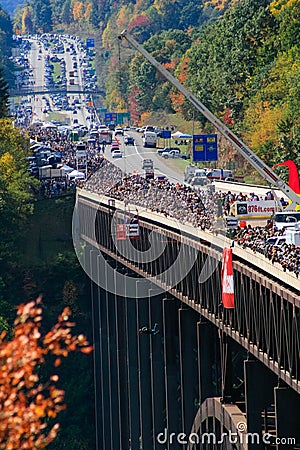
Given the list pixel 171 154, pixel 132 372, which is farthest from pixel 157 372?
pixel 171 154

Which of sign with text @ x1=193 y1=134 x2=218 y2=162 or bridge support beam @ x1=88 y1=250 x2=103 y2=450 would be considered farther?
sign with text @ x1=193 y1=134 x2=218 y2=162

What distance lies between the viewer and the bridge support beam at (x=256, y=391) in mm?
38625

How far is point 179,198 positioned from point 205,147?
29.6 meters

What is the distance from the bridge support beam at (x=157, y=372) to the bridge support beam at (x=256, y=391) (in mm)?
21304

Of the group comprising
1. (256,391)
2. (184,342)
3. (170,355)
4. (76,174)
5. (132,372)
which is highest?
(256,391)

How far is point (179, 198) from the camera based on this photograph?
6081 cm

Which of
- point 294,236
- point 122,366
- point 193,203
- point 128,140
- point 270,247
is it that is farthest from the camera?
point 128,140

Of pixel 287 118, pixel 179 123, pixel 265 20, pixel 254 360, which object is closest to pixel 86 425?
pixel 287 118

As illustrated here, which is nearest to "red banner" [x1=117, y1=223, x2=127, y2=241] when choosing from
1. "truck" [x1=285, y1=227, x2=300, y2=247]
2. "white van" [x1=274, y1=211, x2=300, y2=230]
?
"white van" [x1=274, y1=211, x2=300, y2=230]

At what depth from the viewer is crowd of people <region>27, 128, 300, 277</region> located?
38.8 meters

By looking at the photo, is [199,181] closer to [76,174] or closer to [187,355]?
[76,174]

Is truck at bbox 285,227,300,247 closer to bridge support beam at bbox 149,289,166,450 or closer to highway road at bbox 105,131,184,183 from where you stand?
bridge support beam at bbox 149,289,166,450

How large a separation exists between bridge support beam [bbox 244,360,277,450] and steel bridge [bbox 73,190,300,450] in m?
0.04

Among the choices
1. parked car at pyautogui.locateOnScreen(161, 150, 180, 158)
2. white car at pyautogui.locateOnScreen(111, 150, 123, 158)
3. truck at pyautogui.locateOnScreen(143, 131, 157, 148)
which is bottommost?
truck at pyautogui.locateOnScreen(143, 131, 157, 148)
